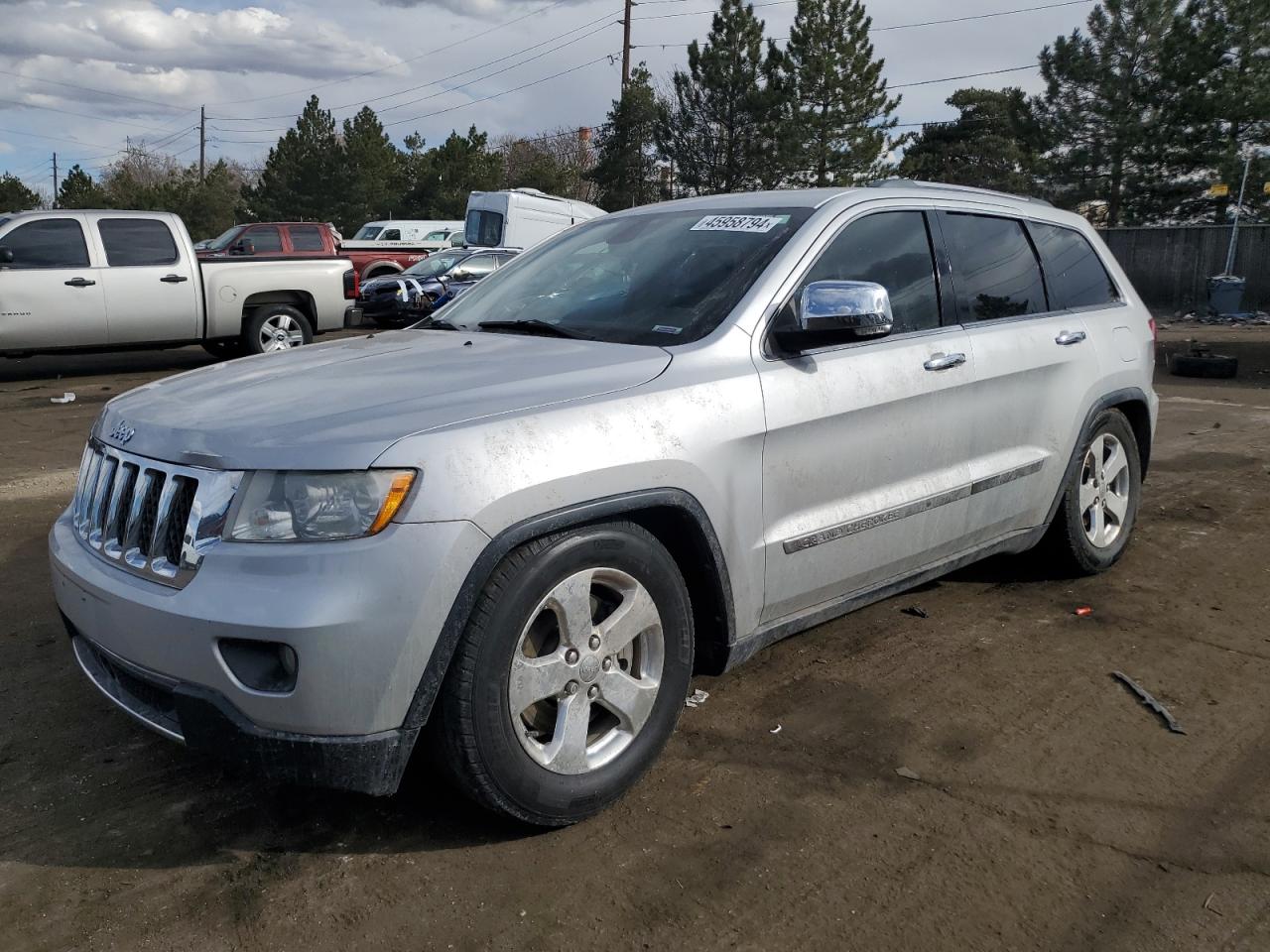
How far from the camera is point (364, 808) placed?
3137mm

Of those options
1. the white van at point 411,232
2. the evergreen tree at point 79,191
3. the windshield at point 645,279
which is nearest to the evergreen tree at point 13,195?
the evergreen tree at point 79,191

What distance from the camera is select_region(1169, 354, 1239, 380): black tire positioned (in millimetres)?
13266

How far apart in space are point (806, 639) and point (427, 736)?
2032 mm

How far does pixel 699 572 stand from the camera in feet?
10.7

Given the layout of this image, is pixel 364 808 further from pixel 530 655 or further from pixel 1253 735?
pixel 1253 735

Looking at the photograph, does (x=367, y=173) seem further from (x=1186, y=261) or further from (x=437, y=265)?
(x=1186, y=261)

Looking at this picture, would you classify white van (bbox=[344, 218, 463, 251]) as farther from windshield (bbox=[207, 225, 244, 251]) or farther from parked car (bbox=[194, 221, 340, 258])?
parked car (bbox=[194, 221, 340, 258])

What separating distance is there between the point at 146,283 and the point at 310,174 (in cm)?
4120

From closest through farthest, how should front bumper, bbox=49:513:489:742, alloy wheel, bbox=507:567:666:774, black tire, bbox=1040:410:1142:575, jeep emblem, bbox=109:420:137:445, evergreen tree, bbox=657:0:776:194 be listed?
front bumper, bbox=49:513:489:742
alloy wheel, bbox=507:567:666:774
jeep emblem, bbox=109:420:137:445
black tire, bbox=1040:410:1142:575
evergreen tree, bbox=657:0:776:194

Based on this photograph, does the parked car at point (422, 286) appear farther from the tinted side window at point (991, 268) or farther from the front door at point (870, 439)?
the front door at point (870, 439)

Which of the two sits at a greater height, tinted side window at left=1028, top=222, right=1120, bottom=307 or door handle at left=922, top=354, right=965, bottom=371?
tinted side window at left=1028, top=222, right=1120, bottom=307

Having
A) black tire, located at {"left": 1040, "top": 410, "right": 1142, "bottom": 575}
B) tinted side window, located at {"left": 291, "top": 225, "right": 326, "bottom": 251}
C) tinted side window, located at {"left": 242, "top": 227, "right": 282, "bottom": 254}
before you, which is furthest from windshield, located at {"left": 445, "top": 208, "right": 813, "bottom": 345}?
tinted side window, located at {"left": 291, "top": 225, "right": 326, "bottom": 251}

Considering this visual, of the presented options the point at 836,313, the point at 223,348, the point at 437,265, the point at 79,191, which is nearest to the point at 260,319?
the point at 223,348

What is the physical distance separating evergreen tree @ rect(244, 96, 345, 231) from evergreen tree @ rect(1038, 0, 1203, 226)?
32017 mm
